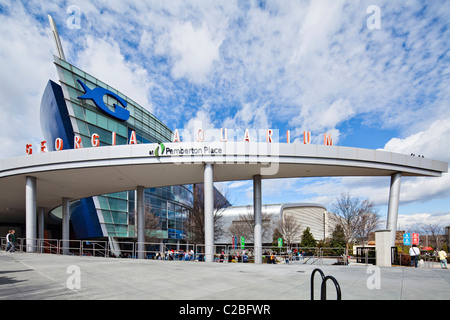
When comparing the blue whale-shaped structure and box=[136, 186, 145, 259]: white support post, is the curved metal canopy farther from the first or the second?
the blue whale-shaped structure

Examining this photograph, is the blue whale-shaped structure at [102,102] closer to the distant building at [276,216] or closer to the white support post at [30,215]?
the white support post at [30,215]

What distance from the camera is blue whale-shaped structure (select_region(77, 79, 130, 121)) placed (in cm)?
3750

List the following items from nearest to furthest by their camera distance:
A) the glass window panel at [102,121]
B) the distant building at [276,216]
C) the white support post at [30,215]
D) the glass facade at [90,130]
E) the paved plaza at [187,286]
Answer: the paved plaza at [187,286] → the white support post at [30,215] → the glass facade at [90,130] → the glass window panel at [102,121] → the distant building at [276,216]

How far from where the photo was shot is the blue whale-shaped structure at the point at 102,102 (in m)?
37.5

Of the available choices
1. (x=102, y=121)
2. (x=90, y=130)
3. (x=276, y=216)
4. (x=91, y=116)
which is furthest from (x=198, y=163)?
(x=276, y=216)

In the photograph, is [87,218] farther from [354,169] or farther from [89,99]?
[354,169]

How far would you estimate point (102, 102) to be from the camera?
39.3 metres

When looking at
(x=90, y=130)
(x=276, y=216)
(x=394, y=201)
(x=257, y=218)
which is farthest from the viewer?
(x=276, y=216)

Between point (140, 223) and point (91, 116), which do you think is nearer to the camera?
point (140, 223)

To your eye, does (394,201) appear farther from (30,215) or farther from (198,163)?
(30,215)

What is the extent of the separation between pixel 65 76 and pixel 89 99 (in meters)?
3.63

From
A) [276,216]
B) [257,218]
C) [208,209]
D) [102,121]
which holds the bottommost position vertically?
[276,216]

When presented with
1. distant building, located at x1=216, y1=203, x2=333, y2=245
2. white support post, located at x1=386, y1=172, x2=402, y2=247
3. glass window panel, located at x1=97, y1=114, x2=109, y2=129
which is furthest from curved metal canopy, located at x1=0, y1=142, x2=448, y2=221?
distant building, located at x1=216, y1=203, x2=333, y2=245

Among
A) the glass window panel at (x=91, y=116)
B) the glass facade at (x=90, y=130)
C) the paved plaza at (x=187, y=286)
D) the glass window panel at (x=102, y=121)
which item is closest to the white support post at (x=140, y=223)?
the glass facade at (x=90, y=130)
